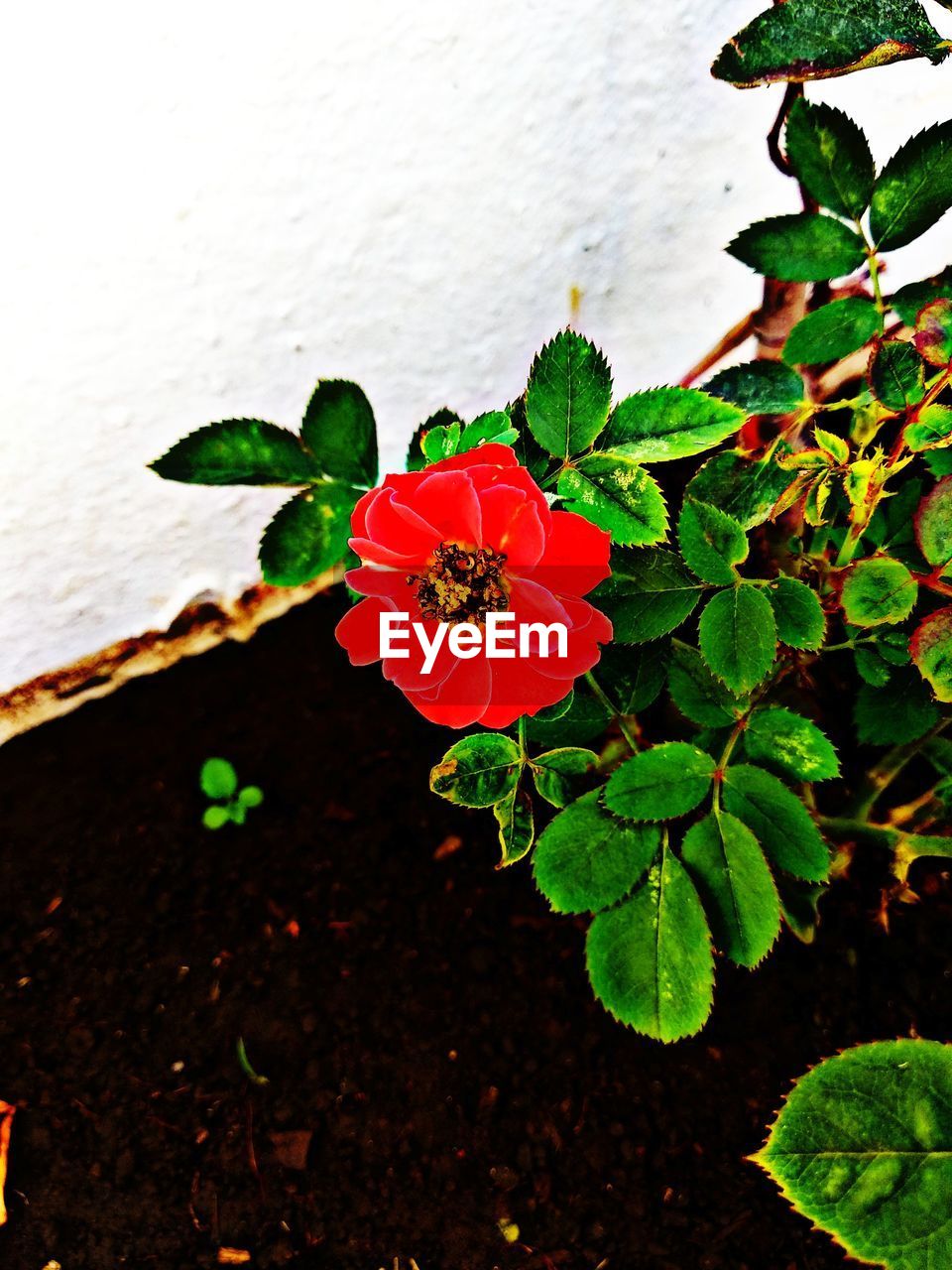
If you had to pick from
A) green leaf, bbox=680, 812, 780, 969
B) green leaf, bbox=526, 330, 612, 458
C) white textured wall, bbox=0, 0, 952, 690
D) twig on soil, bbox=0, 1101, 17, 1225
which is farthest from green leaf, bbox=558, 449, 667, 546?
twig on soil, bbox=0, 1101, 17, 1225

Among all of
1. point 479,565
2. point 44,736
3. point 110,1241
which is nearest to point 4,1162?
point 110,1241

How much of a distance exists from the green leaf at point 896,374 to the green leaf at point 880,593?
0.34 feet

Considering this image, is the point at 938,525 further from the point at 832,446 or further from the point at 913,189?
the point at 913,189

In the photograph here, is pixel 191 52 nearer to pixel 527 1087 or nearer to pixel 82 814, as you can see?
pixel 82 814

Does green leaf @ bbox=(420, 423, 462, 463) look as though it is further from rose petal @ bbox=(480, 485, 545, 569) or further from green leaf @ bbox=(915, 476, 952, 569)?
green leaf @ bbox=(915, 476, 952, 569)

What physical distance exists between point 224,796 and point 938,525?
80cm

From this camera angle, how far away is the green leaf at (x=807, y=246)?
0.68 m

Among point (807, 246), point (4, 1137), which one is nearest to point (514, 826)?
point (807, 246)

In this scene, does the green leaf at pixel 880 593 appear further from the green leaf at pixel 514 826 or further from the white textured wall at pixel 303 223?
the white textured wall at pixel 303 223

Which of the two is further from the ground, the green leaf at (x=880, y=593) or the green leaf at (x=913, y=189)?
the green leaf at (x=913, y=189)

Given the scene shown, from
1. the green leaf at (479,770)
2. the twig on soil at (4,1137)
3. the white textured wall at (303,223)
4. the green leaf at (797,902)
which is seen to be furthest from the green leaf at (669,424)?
the twig on soil at (4,1137)

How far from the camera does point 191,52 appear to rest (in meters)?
0.79

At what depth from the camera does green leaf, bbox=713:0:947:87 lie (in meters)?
0.56

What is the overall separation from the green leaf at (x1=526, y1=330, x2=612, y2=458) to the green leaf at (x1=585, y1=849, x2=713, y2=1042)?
1.00 ft
